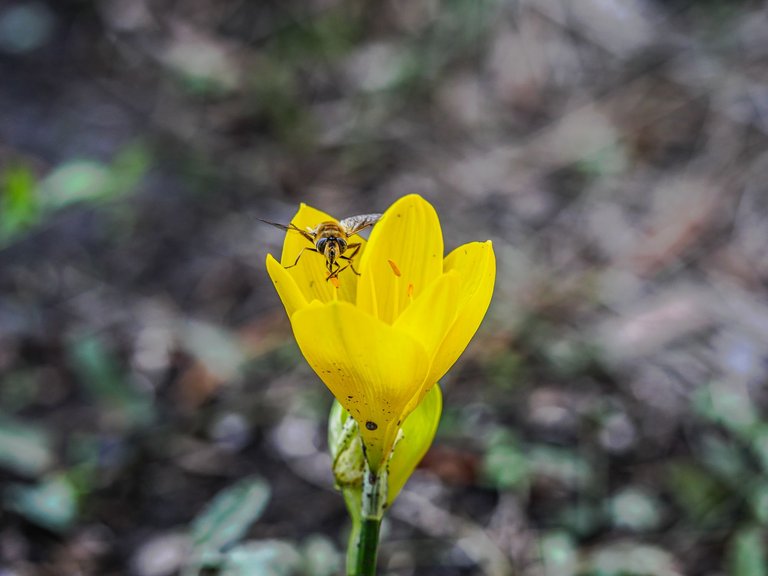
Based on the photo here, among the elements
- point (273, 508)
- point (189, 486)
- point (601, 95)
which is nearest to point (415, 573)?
point (273, 508)

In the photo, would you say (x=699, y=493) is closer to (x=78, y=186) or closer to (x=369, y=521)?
(x=369, y=521)

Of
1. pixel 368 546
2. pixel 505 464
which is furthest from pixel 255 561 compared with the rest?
pixel 505 464

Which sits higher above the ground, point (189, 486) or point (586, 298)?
point (586, 298)

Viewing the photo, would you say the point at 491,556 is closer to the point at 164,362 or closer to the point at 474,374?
the point at 474,374

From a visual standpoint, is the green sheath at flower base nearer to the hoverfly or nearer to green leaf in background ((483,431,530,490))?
the hoverfly

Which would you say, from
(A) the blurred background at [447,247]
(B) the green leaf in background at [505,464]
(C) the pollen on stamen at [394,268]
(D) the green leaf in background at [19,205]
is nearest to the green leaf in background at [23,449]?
(A) the blurred background at [447,247]

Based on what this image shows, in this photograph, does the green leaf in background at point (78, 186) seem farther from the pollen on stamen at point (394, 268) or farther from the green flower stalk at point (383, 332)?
the pollen on stamen at point (394, 268)
